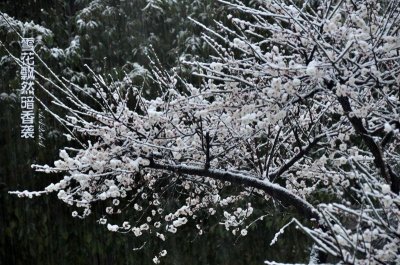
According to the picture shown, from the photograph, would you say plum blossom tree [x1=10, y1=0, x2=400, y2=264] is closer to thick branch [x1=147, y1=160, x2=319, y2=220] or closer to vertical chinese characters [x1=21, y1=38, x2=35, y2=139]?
thick branch [x1=147, y1=160, x2=319, y2=220]

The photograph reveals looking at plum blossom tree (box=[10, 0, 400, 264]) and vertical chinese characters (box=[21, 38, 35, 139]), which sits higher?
vertical chinese characters (box=[21, 38, 35, 139])

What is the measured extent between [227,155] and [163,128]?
1.35 feet

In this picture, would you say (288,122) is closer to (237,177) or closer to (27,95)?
(237,177)

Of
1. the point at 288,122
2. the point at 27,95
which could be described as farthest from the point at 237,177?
the point at 27,95

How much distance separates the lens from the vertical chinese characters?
16.9ft

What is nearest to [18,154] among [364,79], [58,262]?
[58,262]

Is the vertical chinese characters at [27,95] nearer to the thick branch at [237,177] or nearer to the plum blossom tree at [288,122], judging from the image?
the plum blossom tree at [288,122]

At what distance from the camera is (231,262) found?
5.66 metres

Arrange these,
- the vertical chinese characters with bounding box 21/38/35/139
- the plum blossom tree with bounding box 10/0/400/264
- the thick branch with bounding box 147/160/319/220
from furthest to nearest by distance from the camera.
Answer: the vertical chinese characters with bounding box 21/38/35/139 < the thick branch with bounding box 147/160/319/220 < the plum blossom tree with bounding box 10/0/400/264

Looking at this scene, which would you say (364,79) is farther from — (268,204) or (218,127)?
(268,204)

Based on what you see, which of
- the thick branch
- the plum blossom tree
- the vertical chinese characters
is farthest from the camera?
the vertical chinese characters

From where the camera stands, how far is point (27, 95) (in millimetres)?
5320

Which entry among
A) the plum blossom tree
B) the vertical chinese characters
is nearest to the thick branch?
the plum blossom tree

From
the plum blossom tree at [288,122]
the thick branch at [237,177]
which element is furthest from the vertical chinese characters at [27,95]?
the thick branch at [237,177]
